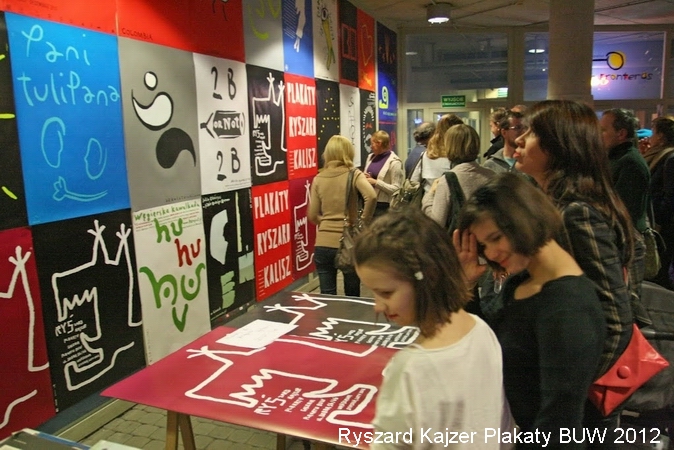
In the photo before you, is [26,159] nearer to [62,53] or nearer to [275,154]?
[62,53]

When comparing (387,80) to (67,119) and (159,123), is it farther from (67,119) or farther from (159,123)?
(67,119)

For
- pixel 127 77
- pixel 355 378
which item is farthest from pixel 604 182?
pixel 127 77

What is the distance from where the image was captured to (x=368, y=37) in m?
6.80

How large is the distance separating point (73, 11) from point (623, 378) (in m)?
2.62

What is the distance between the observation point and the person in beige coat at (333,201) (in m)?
3.59

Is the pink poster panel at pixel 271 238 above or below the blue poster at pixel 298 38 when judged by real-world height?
below

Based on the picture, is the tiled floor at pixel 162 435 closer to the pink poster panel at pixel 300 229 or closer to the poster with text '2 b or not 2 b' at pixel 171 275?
the poster with text '2 b or not 2 b' at pixel 171 275

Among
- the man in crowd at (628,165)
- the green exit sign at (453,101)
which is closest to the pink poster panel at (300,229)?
the man in crowd at (628,165)

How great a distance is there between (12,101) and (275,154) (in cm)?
232

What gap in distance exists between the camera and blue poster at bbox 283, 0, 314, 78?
15.0 ft

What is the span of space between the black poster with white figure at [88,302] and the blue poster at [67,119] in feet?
0.33

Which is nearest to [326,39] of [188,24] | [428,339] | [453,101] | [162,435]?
[188,24]

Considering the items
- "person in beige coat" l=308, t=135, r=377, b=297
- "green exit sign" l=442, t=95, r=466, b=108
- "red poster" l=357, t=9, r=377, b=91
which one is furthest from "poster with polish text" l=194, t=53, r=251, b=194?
"green exit sign" l=442, t=95, r=466, b=108

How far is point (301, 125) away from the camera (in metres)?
4.85
